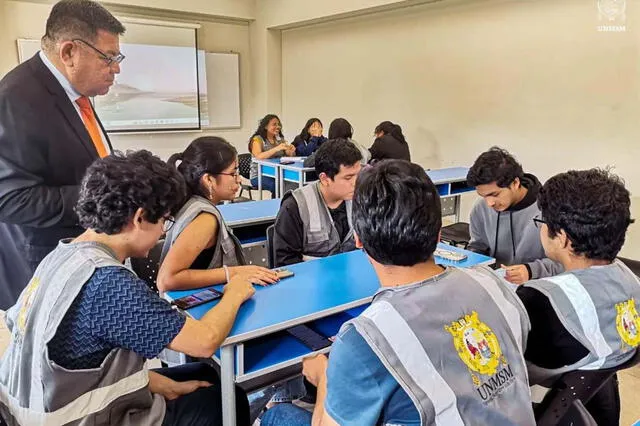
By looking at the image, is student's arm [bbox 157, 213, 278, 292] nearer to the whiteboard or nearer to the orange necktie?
the orange necktie

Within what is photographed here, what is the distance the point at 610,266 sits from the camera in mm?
1138

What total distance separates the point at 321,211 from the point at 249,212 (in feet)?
2.77

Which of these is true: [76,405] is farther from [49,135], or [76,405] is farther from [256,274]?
[49,135]

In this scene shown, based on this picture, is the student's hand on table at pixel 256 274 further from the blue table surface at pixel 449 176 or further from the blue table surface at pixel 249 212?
the blue table surface at pixel 449 176

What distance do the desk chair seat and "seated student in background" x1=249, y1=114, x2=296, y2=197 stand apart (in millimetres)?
2352

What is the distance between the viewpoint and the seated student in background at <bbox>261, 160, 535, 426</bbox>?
78 cm

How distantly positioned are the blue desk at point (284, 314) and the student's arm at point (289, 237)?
29 centimetres

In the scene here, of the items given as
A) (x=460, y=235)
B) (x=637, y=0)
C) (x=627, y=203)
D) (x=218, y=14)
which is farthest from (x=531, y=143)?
(x=218, y=14)

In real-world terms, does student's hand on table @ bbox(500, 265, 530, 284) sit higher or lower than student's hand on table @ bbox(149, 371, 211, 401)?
higher

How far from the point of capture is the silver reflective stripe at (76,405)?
101cm

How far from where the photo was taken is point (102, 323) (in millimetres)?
1021

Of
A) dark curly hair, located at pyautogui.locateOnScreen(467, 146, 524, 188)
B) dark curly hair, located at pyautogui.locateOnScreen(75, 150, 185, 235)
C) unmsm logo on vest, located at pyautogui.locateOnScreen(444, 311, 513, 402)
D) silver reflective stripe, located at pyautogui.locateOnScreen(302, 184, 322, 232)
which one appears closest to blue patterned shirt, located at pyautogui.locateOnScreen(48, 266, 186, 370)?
dark curly hair, located at pyautogui.locateOnScreen(75, 150, 185, 235)

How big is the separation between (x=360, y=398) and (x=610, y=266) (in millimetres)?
736

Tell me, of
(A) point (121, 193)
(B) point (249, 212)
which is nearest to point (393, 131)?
(B) point (249, 212)
